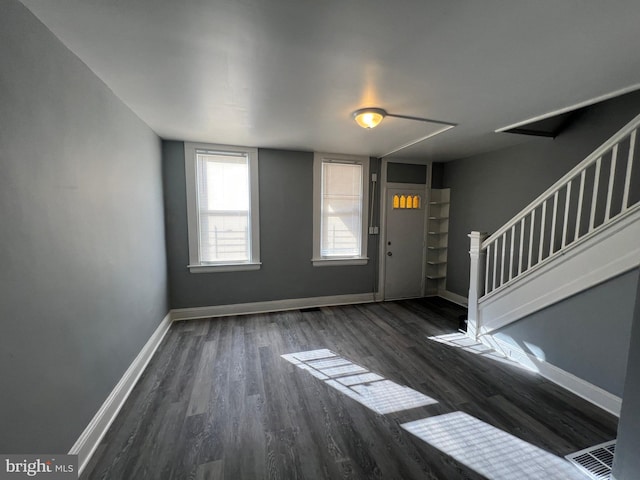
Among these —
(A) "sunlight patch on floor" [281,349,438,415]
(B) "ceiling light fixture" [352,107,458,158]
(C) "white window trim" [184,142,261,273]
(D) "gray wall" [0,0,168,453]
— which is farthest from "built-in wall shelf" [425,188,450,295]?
(D) "gray wall" [0,0,168,453]

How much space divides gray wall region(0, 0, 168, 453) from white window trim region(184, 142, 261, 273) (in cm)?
121

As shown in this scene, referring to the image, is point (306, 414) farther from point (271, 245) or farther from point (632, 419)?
point (271, 245)

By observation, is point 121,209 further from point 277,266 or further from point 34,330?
point 277,266

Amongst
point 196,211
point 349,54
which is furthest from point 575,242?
point 196,211

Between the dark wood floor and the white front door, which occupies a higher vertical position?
the white front door

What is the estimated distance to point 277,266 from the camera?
3979mm

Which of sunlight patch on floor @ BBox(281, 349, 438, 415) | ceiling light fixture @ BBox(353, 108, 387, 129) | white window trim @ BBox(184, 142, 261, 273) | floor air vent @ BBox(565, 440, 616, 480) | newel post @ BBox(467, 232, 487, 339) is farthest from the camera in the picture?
white window trim @ BBox(184, 142, 261, 273)

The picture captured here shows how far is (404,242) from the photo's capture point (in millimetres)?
4586

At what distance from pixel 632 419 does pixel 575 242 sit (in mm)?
1354

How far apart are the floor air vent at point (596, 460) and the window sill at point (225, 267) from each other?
3.45 m

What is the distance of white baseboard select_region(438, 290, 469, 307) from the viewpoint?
4.33 m

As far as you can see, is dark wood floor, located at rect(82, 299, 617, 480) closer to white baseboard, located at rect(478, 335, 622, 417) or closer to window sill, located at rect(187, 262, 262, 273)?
white baseboard, located at rect(478, 335, 622, 417)

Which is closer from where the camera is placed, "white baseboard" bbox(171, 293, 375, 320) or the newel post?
the newel post

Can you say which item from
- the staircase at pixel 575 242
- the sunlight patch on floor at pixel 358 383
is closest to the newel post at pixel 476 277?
the staircase at pixel 575 242
